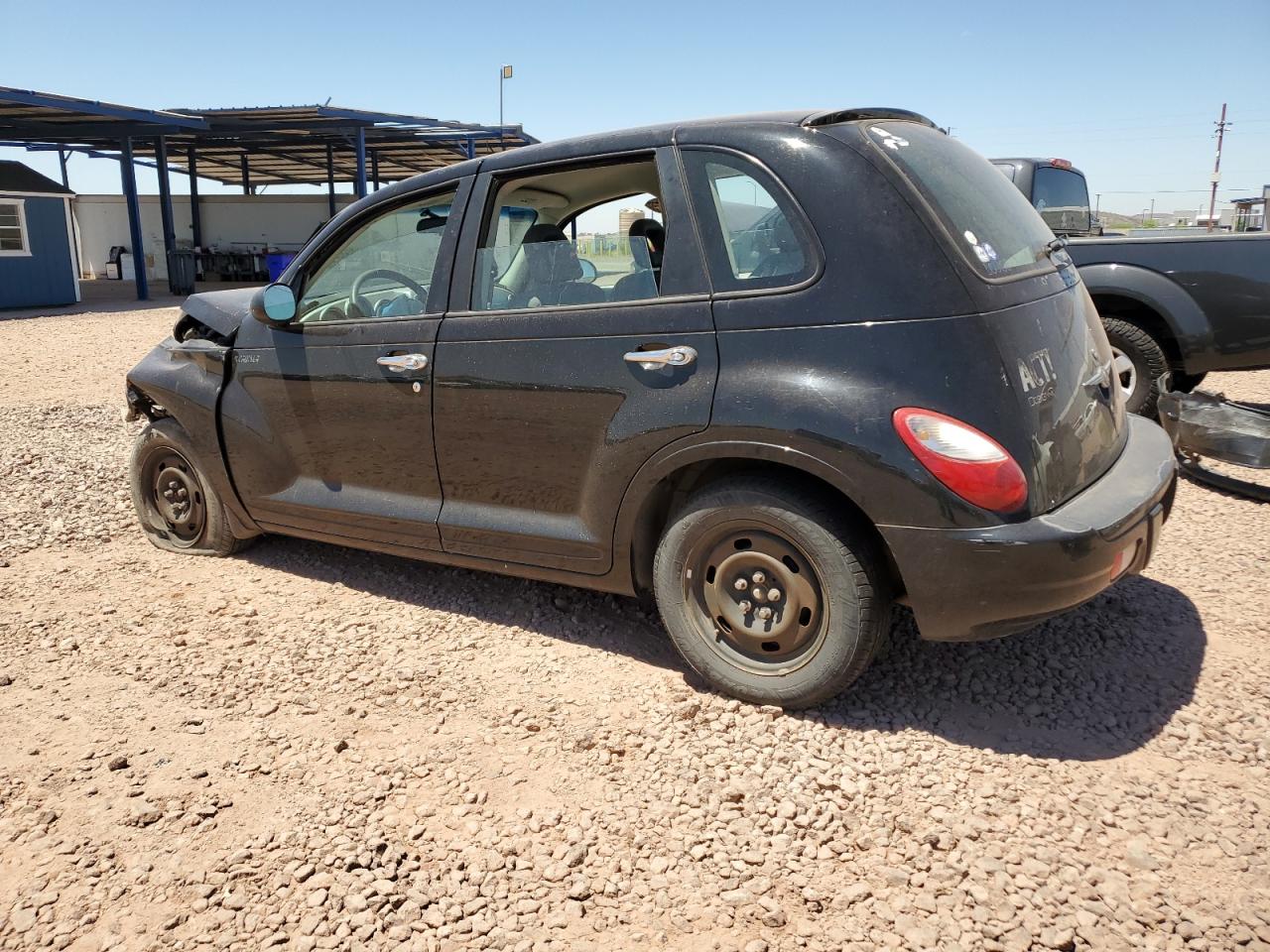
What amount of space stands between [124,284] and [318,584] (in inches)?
1219

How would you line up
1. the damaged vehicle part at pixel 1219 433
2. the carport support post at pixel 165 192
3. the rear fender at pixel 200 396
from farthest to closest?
the carport support post at pixel 165 192 → the damaged vehicle part at pixel 1219 433 → the rear fender at pixel 200 396

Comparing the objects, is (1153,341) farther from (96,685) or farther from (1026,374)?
(96,685)

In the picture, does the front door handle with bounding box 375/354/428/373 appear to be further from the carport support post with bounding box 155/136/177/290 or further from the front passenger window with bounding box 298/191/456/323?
the carport support post with bounding box 155/136/177/290

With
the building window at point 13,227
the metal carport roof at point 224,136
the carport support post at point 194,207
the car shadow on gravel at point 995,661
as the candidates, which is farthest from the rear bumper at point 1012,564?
the carport support post at point 194,207

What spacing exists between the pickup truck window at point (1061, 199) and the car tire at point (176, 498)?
718cm

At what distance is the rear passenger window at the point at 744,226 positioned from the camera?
294 centimetres

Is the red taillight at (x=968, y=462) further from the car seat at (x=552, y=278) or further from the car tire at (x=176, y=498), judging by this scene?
the car tire at (x=176, y=498)

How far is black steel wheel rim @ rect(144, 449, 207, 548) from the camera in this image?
473cm

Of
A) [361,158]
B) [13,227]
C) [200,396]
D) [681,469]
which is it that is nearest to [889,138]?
[681,469]

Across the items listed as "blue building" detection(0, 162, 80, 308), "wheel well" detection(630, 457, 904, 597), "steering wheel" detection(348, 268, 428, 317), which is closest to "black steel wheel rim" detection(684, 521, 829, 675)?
"wheel well" detection(630, 457, 904, 597)

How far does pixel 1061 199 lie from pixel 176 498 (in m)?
7.91

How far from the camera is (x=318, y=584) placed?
4.45 metres

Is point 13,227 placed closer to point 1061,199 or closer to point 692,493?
point 1061,199

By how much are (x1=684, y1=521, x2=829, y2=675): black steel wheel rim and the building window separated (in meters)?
23.0
